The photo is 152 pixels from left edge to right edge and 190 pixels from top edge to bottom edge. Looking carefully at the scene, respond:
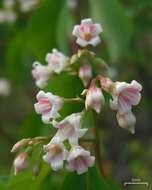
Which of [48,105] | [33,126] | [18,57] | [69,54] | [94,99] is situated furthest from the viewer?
[18,57]

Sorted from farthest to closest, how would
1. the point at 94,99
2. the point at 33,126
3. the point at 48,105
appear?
the point at 33,126 → the point at 48,105 → the point at 94,99

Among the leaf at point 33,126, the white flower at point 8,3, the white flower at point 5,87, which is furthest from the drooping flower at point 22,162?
the white flower at point 5,87

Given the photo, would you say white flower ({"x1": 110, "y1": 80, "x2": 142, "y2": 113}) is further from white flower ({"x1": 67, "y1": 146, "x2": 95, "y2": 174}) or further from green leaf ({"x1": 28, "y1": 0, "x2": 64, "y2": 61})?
green leaf ({"x1": 28, "y1": 0, "x2": 64, "y2": 61})

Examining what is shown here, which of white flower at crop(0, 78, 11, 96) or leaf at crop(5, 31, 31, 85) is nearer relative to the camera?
leaf at crop(5, 31, 31, 85)

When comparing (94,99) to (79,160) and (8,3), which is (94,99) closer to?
(79,160)

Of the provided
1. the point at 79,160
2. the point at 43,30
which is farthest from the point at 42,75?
the point at 43,30

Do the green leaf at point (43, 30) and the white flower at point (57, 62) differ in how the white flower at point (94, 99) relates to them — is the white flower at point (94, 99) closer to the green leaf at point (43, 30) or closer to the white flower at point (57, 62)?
the white flower at point (57, 62)

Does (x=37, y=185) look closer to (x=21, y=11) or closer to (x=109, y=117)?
(x=21, y=11)

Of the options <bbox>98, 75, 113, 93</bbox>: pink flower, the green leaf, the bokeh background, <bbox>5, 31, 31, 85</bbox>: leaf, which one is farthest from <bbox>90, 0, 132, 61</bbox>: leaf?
<bbox>98, 75, 113, 93</bbox>: pink flower
